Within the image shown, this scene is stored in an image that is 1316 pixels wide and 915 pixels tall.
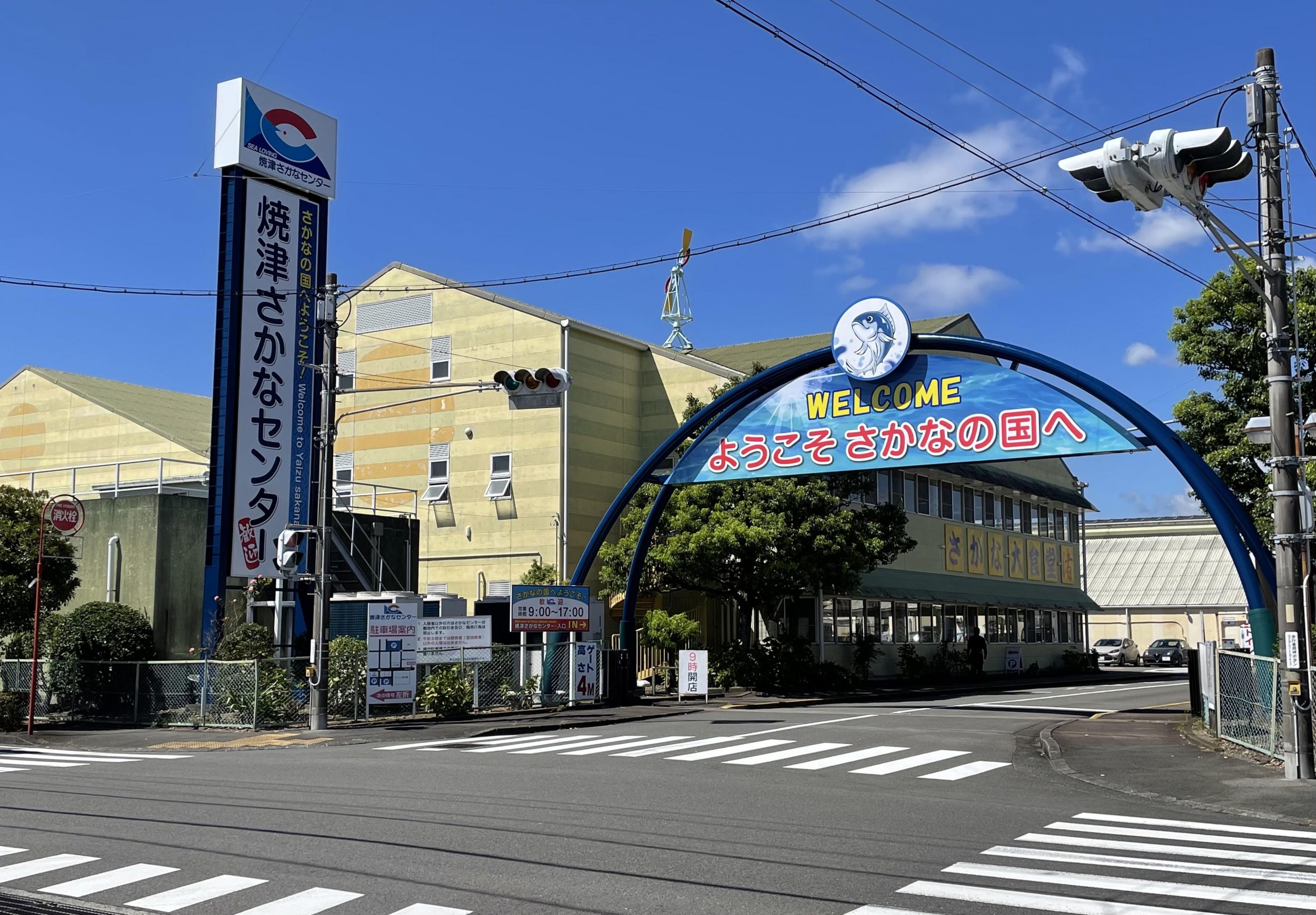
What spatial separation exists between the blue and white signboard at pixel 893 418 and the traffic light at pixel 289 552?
972 cm

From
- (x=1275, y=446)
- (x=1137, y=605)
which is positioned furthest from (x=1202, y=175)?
(x=1137, y=605)

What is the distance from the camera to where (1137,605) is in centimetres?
7344

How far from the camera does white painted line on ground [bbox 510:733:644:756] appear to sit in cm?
1967

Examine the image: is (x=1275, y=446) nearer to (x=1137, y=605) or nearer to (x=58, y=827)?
(x=58, y=827)

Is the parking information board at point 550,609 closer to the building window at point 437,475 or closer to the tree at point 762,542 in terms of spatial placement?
the tree at point 762,542

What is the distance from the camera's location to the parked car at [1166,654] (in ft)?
208

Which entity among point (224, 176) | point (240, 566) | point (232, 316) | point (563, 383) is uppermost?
point (224, 176)

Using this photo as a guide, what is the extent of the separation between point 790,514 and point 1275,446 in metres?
18.9

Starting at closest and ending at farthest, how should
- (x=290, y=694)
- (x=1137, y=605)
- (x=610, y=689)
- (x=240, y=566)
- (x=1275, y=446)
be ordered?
(x=1275, y=446)
(x=290, y=694)
(x=240, y=566)
(x=610, y=689)
(x=1137, y=605)

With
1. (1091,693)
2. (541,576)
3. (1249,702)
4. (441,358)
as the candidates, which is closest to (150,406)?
(441,358)

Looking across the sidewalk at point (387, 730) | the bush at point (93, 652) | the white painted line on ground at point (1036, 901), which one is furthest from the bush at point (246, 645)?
the white painted line on ground at point (1036, 901)

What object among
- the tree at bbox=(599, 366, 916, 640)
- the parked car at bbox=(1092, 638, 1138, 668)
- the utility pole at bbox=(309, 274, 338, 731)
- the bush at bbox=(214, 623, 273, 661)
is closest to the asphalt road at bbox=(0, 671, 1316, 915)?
the utility pole at bbox=(309, 274, 338, 731)

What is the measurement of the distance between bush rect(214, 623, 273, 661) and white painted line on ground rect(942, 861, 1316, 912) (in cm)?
1932

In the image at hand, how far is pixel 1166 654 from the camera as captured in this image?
63.7 metres
